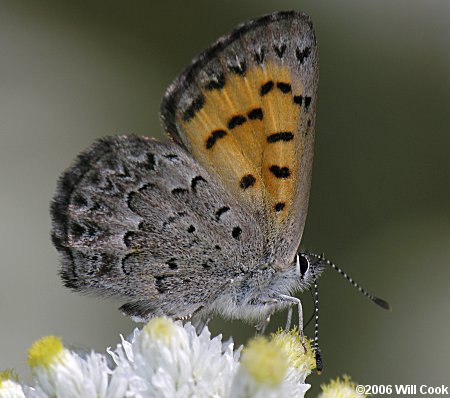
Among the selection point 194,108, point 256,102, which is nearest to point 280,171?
point 256,102

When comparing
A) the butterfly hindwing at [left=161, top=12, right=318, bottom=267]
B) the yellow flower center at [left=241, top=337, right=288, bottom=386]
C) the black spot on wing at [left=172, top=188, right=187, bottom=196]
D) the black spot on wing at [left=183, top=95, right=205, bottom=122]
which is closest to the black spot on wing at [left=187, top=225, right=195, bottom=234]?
the black spot on wing at [left=172, top=188, right=187, bottom=196]

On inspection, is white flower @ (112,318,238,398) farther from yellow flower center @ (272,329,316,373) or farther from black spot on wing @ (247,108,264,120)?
black spot on wing @ (247,108,264,120)

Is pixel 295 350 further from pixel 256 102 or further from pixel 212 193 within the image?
pixel 256 102

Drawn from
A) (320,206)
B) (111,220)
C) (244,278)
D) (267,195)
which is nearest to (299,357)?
(244,278)

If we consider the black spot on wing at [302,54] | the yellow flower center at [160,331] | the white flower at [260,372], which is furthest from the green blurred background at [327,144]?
the white flower at [260,372]

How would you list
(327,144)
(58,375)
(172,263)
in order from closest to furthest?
(58,375)
(172,263)
(327,144)

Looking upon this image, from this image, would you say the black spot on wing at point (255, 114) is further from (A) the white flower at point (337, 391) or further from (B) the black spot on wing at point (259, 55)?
(A) the white flower at point (337, 391)
